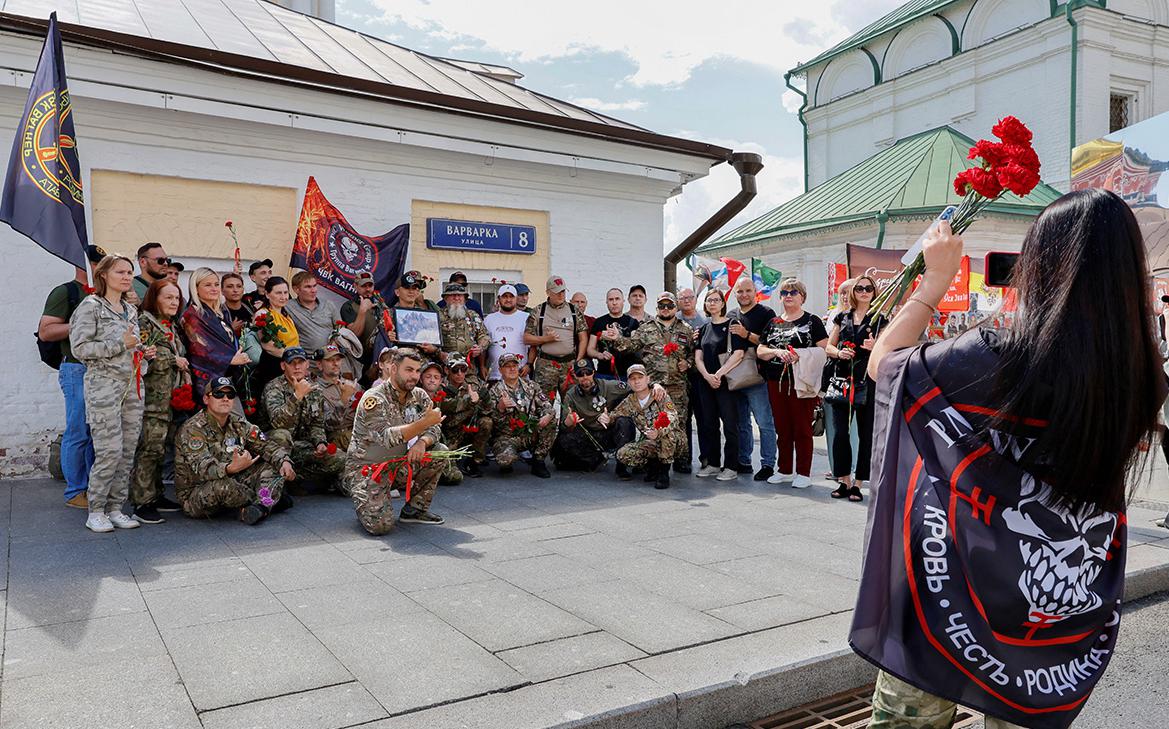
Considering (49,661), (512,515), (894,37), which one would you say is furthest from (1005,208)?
(49,661)

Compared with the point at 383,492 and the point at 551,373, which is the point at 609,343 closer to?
the point at 551,373

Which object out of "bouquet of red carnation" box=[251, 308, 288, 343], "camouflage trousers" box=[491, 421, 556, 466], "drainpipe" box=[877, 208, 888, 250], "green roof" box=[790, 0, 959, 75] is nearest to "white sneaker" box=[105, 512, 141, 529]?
"bouquet of red carnation" box=[251, 308, 288, 343]

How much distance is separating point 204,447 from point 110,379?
847mm

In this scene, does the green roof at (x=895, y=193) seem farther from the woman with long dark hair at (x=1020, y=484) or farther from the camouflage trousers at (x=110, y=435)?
the woman with long dark hair at (x=1020, y=484)

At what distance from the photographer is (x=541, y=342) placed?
9.41 meters

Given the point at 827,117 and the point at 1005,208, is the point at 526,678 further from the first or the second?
the point at 827,117

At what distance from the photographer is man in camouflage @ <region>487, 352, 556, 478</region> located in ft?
28.5

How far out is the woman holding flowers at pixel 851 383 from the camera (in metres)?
7.54

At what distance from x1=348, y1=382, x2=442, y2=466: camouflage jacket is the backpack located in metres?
2.42

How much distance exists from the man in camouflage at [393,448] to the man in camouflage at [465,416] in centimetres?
166

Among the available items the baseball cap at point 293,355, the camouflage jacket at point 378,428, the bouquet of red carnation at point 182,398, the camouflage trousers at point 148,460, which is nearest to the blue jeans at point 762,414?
the camouflage jacket at point 378,428

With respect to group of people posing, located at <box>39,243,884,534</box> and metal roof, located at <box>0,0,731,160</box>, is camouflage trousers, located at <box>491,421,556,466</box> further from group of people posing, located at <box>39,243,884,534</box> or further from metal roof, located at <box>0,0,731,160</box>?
metal roof, located at <box>0,0,731,160</box>

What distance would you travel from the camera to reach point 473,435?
870 centimetres

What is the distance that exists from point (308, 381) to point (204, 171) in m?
3.25
